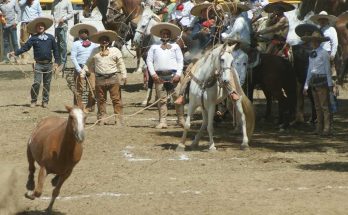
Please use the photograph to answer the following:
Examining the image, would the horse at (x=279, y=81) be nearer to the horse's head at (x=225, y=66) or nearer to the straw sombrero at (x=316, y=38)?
the straw sombrero at (x=316, y=38)

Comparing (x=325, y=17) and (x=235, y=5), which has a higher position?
(x=235, y=5)

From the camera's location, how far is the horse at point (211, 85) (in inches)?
592

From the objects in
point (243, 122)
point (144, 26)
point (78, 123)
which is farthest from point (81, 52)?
point (78, 123)

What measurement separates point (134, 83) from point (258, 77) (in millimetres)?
7692

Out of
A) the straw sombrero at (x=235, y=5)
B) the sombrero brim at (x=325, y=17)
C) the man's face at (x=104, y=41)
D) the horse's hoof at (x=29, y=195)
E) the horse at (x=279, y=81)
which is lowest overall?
the horse's hoof at (x=29, y=195)

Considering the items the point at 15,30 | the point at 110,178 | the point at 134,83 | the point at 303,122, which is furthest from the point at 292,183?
the point at 15,30

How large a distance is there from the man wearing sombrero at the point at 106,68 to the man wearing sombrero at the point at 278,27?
2.83 meters

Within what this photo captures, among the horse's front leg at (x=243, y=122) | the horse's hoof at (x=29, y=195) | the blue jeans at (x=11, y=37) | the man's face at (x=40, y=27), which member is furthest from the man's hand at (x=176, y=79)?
the blue jeans at (x=11, y=37)

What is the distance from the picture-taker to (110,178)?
13.0 m

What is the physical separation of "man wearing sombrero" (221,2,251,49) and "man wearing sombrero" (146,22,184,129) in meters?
1.13

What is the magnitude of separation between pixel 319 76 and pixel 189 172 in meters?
4.67

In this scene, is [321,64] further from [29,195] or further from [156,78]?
[29,195]

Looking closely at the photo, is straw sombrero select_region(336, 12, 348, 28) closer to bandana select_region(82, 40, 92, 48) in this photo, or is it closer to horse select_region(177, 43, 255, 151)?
horse select_region(177, 43, 255, 151)

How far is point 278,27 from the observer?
19047 mm
